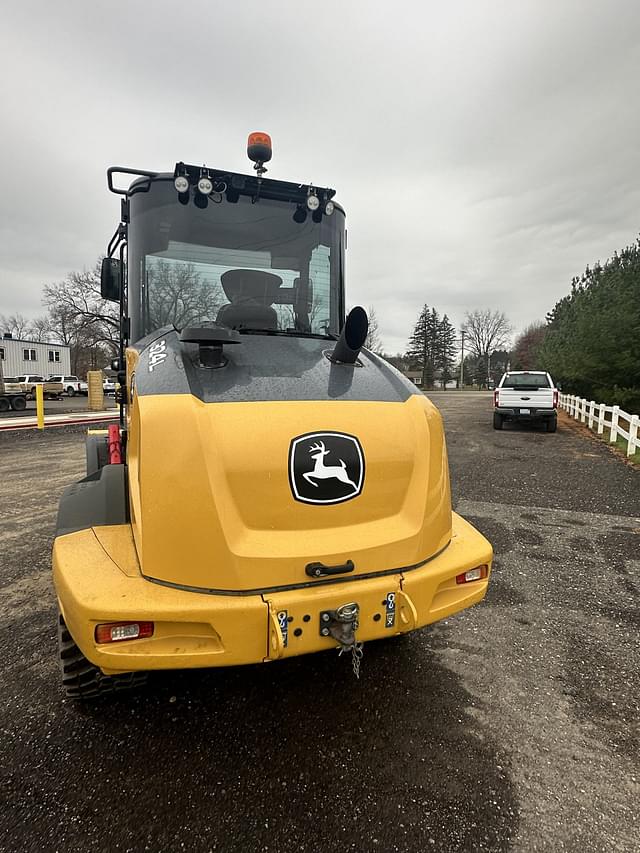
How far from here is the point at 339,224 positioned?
11.4 ft

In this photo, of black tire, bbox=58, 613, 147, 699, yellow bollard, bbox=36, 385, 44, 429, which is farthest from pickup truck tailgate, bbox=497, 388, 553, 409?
black tire, bbox=58, 613, 147, 699

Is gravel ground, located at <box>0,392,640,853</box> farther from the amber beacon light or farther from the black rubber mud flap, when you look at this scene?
the amber beacon light

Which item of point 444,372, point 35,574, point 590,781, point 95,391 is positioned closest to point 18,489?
point 35,574

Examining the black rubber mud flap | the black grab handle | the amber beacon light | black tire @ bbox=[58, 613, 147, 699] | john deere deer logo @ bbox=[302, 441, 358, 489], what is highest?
the amber beacon light

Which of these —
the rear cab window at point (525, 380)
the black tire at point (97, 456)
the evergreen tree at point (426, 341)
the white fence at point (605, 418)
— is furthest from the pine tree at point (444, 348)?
the black tire at point (97, 456)

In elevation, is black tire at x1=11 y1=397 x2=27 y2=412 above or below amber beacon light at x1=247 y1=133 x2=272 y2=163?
below

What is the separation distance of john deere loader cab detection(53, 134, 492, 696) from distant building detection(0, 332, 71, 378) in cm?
4639

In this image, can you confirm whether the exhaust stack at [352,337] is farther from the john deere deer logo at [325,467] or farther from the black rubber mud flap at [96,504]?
the black rubber mud flap at [96,504]

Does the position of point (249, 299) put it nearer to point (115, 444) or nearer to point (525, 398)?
point (115, 444)

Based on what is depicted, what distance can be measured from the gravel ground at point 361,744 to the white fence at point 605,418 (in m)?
7.44

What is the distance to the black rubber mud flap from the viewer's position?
8.14ft

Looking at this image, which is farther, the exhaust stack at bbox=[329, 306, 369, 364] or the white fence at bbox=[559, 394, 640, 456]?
the white fence at bbox=[559, 394, 640, 456]

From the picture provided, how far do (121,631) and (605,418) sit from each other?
62.2ft

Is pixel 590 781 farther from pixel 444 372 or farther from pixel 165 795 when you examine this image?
pixel 444 372
